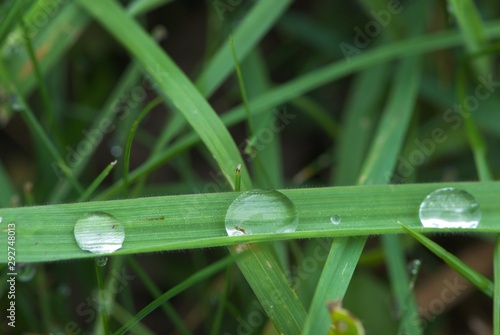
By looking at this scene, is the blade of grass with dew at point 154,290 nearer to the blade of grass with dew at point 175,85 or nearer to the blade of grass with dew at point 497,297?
Answer: the blade of grass with dew at point 175,85

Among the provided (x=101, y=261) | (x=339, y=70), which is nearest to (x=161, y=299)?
(x=101, y=261)

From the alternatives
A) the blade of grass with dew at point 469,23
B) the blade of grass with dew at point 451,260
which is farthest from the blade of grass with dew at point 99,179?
the blade of grass with dew at point 469,23

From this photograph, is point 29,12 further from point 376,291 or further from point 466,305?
point 466,305

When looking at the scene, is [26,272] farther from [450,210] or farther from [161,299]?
[450,210]

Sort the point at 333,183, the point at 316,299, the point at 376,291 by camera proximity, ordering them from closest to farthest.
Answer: the point at 316,299 → the point at 376,291 → the point at 333,183

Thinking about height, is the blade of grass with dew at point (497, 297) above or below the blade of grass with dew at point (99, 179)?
below

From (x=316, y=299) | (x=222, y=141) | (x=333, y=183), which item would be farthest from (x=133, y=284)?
(x=316, y=299)
